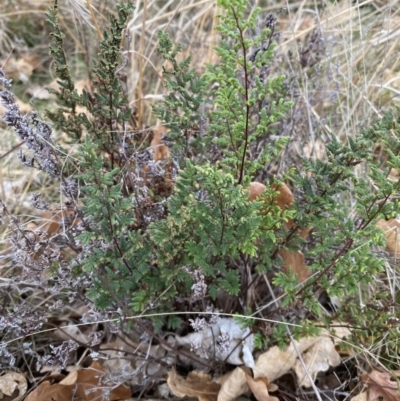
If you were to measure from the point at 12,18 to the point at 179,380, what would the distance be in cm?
264

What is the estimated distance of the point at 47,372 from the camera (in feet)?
5.87

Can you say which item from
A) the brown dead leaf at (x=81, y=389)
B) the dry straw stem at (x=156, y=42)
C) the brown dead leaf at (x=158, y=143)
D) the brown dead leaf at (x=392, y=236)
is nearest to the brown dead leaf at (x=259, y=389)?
the brown dead leaf at (x=81, y=389)

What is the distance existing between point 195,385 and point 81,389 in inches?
15.3

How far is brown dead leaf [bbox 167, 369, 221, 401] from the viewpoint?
1.60 meters

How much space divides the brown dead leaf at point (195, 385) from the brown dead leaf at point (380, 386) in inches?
19.1

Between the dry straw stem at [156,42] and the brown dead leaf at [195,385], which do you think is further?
the dry straw stem at [156,42]

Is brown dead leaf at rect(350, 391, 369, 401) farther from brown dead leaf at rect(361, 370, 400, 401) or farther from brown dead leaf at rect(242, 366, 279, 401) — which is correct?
brown dead leaf at rect(242, 366, 279, 401)

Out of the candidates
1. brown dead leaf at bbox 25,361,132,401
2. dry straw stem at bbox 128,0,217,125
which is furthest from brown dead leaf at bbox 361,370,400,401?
dry straw stem at bbox 128,0,217,125

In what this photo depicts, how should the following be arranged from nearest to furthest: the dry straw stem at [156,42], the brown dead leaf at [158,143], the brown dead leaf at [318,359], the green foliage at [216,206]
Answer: the green foliage at [216,206] < the brown dead leaf at [318,359] < the brown dead leaf at [158,143] < the dry straw stem at [156,42]

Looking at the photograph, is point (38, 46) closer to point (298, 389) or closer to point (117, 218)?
point (117, 218)

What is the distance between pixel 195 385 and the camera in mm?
1654

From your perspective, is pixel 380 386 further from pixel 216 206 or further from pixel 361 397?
pixel 216 206

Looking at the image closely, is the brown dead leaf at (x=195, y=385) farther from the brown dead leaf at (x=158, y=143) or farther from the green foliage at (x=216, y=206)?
the brown dead leaf at (x=158, y=143)

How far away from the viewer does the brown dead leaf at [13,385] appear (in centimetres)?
163
